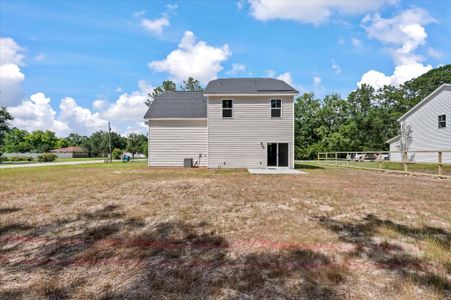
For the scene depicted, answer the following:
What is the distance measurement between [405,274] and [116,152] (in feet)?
144

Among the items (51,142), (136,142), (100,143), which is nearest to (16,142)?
(51,142)

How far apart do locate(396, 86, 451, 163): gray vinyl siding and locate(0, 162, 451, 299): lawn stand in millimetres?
15432

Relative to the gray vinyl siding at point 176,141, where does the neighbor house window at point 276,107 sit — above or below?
above

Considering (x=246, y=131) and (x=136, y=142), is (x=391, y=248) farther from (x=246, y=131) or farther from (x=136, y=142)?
(x=136, y=142)

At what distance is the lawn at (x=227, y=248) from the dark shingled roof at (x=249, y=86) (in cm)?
1033

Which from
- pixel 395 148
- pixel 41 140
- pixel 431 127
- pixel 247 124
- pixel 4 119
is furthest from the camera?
pixel 41 140

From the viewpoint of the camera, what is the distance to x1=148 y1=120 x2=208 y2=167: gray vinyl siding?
1747 centimetres

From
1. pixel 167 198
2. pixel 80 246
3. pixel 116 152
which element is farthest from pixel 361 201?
pixel 116 152

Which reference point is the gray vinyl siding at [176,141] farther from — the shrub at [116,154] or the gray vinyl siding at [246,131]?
the shrub at [116,154]

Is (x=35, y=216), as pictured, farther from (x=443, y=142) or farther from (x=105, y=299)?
(x=443, y=142)

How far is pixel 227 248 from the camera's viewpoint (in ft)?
11.7

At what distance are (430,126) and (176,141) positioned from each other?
63.3 ft

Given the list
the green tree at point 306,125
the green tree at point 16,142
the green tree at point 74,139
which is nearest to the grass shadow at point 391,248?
the green tree at point 306,125

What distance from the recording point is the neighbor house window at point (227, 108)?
52.7ft
